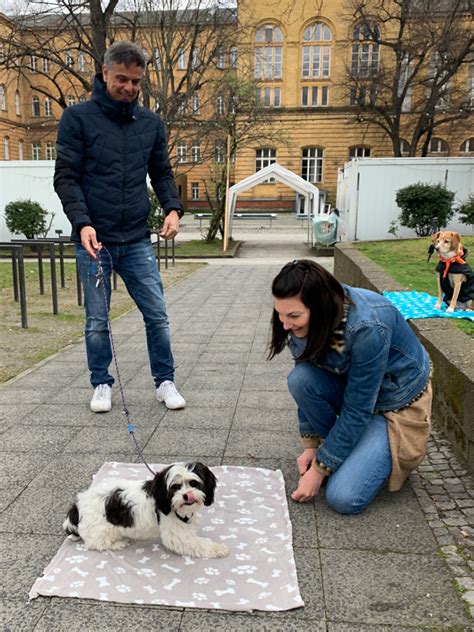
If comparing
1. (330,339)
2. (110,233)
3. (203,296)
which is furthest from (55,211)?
(330,339)

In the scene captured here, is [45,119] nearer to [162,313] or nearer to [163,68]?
[163,68]

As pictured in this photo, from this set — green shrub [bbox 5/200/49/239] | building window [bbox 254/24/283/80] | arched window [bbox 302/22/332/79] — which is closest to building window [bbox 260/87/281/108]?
building window [bbox 254/24/283/80]

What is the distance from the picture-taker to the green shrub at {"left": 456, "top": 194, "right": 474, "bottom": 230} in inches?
677

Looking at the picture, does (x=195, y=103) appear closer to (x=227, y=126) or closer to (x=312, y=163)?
(x=227, y=126)

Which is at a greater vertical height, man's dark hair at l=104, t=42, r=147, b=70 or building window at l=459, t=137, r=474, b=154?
building window at l=459, t=137, r=474, b=154

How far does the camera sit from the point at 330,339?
8.45ft

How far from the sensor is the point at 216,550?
7.79ft

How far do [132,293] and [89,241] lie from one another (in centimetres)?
68

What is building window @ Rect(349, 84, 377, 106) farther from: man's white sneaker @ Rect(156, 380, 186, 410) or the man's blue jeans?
man's white sneaker @ Rect(156, 380, 186, 410)

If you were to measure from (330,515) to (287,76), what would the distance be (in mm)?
49457

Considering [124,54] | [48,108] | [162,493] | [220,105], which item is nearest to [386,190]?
[220,105]

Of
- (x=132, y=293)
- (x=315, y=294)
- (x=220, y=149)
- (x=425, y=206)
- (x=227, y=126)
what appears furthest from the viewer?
(x=220, y=149)

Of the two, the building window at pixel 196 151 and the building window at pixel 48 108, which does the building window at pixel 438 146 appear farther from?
the building window at pixel 48 108

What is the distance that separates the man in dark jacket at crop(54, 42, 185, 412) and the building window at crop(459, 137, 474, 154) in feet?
149
